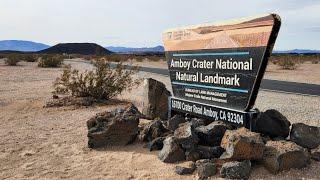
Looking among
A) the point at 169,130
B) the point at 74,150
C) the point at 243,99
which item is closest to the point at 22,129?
the point at 74,150

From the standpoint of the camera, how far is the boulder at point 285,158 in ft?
19.9

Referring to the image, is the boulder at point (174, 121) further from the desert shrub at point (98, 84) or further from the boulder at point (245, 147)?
the desert shrub at point (98, 84)

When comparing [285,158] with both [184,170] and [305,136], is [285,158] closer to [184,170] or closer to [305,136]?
[305,136]

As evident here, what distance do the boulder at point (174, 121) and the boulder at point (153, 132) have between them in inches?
8.1

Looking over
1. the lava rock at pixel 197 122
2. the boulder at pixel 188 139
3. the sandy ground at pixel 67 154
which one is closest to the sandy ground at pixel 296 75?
the sandy ground at pixel 67 154

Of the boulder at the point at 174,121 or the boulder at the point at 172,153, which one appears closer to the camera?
the boulder at the point at 172,153

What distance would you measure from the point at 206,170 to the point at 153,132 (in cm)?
205

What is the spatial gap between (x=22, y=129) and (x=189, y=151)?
14.7 ft

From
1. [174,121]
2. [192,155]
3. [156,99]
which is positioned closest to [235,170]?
[192,155]

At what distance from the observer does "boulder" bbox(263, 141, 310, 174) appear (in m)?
6.07

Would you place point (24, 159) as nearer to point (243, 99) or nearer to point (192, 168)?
point (192, 168)

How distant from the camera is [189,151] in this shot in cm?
673

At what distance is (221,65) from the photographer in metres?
7.59

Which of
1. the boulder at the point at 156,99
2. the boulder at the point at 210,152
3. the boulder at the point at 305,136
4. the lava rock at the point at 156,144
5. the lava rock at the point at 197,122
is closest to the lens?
the boulder at the point at 210,152
